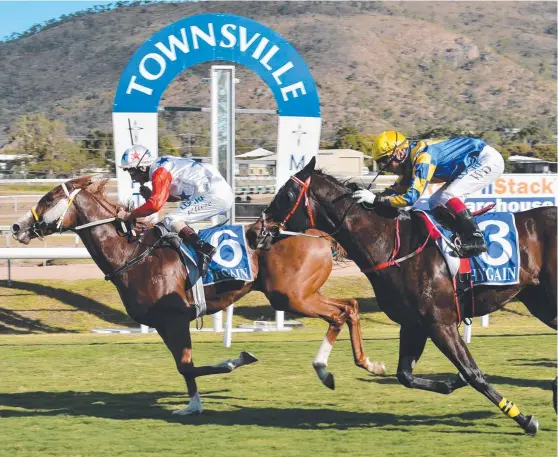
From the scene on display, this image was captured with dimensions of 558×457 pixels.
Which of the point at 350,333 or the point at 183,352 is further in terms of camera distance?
the point at 350,333

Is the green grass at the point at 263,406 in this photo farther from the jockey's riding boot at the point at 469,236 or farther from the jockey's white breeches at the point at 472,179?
the jockey's white breeches at the point at 472,179

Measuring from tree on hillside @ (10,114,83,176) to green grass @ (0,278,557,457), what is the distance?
1671cm

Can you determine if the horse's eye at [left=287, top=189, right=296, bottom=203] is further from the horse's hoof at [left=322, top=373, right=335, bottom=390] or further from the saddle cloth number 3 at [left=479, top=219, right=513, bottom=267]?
the horse's hoof at [left=322, top=373, right=335, bottom=390]

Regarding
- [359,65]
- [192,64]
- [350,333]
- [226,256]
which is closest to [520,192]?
[192,64]

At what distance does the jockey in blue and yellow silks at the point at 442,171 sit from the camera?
20.2 feet

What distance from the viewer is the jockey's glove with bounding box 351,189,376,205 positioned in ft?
20.3

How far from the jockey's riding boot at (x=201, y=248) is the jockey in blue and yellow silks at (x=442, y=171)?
49.0 inches

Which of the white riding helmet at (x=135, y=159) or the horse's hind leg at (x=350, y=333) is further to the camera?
the white riding helmet at (x=135, y=159)

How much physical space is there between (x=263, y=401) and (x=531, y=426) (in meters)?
2.09

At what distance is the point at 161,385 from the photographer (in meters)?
8.00

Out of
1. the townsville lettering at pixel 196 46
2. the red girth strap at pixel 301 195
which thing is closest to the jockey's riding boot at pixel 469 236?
the red girth strap at pixel 301 195

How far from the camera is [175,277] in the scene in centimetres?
696

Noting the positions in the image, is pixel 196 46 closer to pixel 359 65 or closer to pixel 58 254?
pixel 58 254

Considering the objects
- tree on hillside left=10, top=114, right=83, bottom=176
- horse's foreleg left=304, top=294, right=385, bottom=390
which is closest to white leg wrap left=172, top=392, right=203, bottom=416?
horse's foreleg left=304, top=294, right=385, bottom=390
